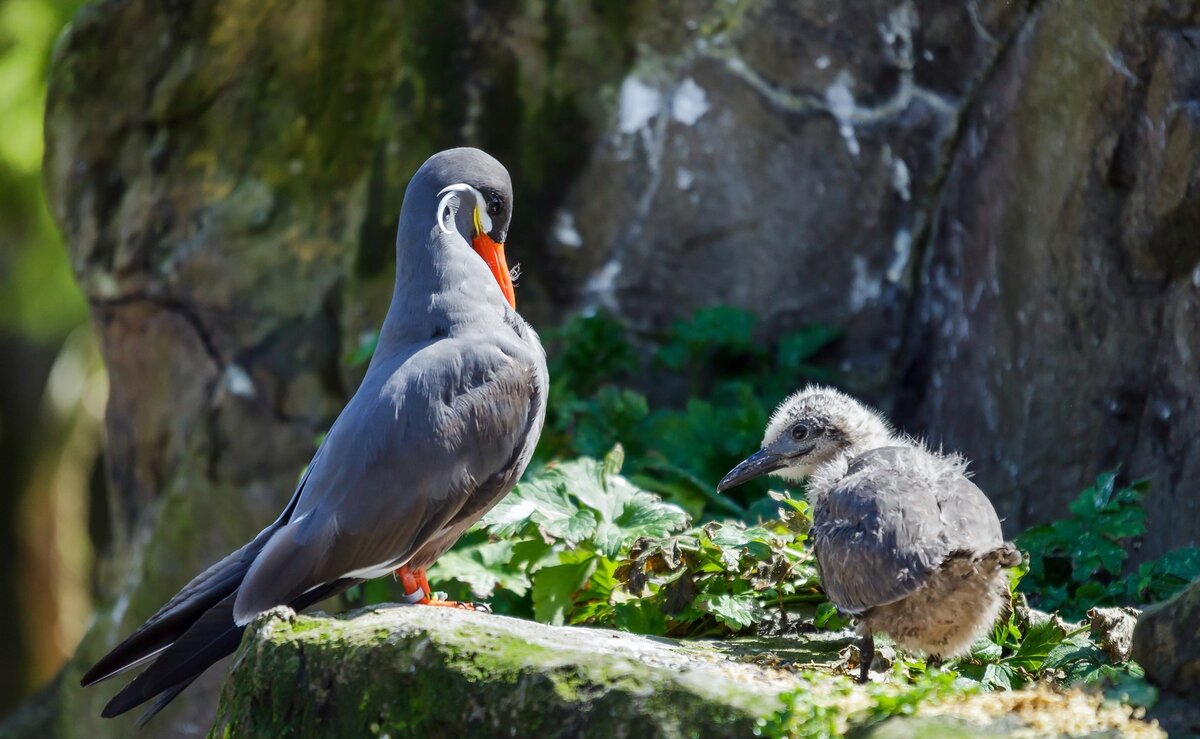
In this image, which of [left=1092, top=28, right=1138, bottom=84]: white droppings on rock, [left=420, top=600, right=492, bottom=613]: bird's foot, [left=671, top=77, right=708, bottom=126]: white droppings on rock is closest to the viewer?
[left=420, top=600, right=492, bottom=613]: bird's foot

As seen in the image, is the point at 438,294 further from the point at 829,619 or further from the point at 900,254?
the point at 900,254

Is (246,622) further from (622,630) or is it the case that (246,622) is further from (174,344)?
(174,344)

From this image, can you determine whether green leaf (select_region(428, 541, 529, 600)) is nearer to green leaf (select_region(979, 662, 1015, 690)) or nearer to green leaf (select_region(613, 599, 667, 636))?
green leaf (select_region(613, 599, 667, 636))

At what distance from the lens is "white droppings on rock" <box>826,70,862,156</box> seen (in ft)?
20.9

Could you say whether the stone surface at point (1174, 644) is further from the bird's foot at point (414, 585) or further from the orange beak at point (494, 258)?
the orange beak at point (494, 258)

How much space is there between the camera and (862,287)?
6.36 metres

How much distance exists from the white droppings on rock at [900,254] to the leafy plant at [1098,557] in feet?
6.40

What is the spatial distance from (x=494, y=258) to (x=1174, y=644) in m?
2.57

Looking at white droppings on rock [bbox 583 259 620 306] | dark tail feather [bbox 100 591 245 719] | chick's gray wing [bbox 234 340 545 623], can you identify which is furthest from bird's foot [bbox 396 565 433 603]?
white droppings on rock [bbox 583 259 620 306]

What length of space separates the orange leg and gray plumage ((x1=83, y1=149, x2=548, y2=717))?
0.18 feet

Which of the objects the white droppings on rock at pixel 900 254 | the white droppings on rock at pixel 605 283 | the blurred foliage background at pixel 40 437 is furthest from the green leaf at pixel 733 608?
the blurred foliage background at pixel 40 437

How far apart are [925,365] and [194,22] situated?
4.34 metres

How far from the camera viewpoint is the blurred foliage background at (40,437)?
11398mm

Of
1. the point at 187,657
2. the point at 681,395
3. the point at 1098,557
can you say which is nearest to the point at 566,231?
the point at 681,395
